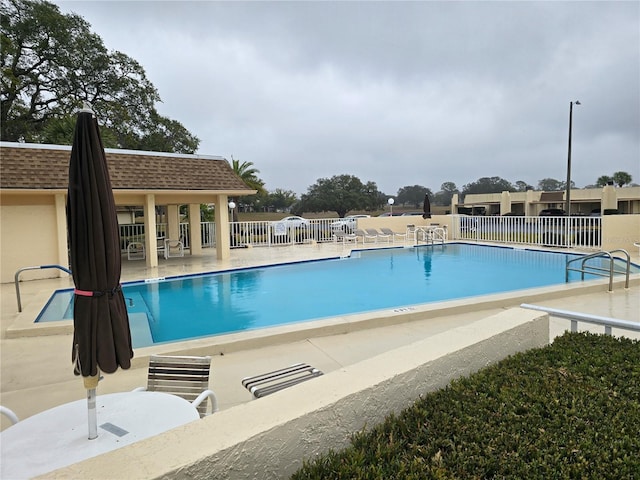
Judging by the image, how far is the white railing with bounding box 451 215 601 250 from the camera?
1530 cm

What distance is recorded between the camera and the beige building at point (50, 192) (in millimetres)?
10859

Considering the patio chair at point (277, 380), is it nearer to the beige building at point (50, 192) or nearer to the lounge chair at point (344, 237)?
the beige building at point (50, 192)

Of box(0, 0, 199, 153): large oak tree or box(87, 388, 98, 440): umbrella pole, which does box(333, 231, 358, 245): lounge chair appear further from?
box(87, 388, 98, 440): umbrella pole

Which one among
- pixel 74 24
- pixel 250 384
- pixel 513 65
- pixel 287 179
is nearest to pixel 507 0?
pixel 513 65

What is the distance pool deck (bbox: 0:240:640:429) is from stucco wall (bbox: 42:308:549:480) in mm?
1694

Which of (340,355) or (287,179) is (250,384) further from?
(287,179)

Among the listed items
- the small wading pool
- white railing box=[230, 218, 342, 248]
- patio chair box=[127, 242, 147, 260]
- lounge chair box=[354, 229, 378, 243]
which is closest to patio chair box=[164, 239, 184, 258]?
patio chair box=[127, 242, 147, 260]

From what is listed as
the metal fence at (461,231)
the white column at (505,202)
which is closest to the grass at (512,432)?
the metal fence at (461,231)

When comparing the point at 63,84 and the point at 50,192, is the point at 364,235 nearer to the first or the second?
the point at 50,192

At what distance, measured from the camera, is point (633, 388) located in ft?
9.51

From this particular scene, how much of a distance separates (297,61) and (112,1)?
767 centimetres

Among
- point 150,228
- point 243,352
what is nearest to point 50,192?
→ point 150,228

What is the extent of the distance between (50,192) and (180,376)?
9904mm

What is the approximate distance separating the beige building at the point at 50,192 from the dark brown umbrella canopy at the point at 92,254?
10.0 m
